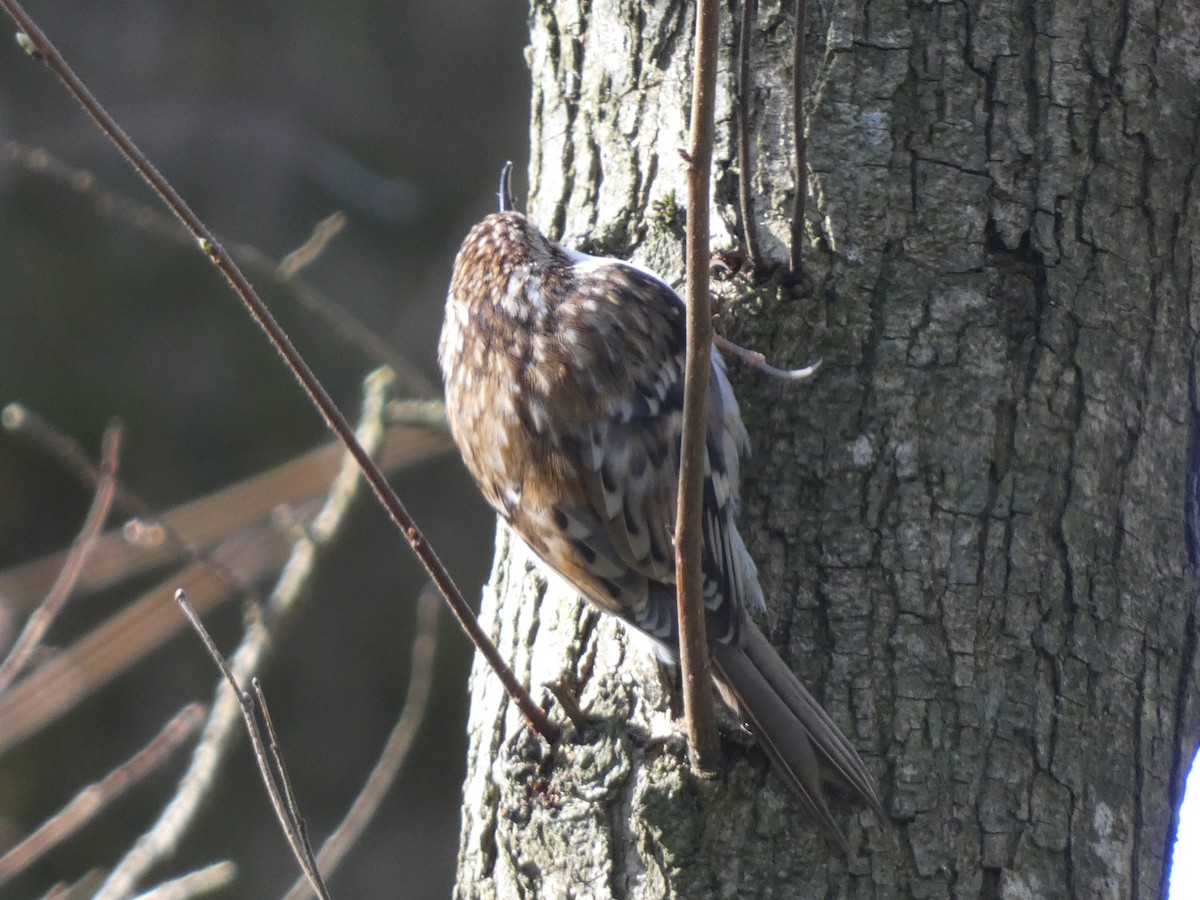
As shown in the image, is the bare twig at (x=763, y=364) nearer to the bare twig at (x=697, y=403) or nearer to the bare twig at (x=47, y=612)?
the bare twig at (x=697, y=403)

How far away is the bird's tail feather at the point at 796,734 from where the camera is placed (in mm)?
1742

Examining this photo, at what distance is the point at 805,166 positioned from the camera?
6.12ft

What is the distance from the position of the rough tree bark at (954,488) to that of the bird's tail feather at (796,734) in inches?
1.7

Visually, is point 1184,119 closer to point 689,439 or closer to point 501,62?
point 689,439

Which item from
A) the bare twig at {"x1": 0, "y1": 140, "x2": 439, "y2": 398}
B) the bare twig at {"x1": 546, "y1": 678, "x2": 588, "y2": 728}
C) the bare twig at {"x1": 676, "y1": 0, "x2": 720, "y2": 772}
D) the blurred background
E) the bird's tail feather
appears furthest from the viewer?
the blurred background

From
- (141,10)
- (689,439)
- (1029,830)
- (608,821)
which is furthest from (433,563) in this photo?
(141,10)

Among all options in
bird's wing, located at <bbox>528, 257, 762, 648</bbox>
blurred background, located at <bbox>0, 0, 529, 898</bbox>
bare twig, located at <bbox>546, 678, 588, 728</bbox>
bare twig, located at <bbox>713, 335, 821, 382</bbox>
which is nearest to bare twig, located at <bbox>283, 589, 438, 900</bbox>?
bare twig, located at <bbox>546, 678, 588, 728</bbox>

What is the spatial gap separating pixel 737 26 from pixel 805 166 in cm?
38

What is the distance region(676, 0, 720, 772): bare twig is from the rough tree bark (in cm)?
21

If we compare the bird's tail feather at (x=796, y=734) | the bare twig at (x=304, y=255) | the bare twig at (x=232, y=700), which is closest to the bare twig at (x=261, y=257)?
the bare twig at (x=304, y=255)

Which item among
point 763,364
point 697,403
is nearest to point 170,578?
A: point 763,364

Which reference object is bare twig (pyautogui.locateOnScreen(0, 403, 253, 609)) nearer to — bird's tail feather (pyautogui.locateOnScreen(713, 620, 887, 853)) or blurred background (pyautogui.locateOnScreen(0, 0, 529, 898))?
bird's tail feather (pyautogui.locateOnScreen(713, 620, 887, 853))

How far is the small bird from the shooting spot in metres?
1.93

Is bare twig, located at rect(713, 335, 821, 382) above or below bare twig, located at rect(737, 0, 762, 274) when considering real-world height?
below
